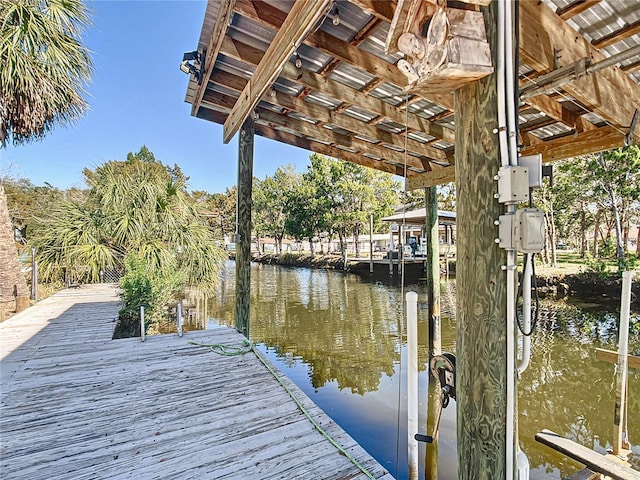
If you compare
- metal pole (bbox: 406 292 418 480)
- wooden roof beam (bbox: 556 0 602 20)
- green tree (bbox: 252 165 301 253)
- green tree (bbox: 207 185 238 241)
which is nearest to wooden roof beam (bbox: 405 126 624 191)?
wooden roof beam (bbox: 556 0 602 20)

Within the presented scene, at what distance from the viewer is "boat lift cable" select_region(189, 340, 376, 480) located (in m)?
1.74

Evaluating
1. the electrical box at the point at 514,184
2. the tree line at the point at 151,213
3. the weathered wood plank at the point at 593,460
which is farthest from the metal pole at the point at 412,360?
the weathered wood plank at the point at 593,460

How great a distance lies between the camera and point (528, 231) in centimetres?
116

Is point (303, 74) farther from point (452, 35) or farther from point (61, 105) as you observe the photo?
point (61, 105)

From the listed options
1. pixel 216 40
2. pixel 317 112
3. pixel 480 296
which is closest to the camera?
pixel 480 296

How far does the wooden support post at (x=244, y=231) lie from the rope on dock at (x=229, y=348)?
1.65ft

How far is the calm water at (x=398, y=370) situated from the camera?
3.22 meters

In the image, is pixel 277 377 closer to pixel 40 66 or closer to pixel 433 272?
pixel 433 272

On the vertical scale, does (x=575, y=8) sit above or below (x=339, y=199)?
below

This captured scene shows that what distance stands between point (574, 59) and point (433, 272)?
3750 mm

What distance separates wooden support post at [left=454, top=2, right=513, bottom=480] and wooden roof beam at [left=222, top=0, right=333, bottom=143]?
1254mm

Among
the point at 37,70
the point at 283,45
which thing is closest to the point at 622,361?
the point at 283,45

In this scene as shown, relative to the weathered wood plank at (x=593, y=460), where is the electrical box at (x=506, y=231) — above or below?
above

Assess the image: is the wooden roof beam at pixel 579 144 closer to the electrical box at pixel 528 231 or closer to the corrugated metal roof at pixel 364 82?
the corrugated metal roof at pixel 364 82
